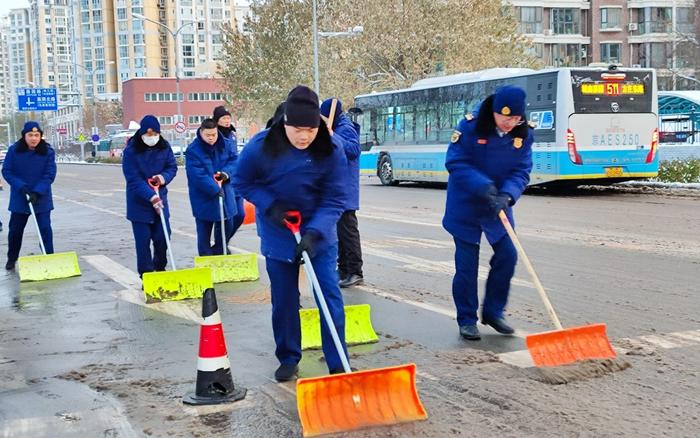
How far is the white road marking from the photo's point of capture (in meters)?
7.46

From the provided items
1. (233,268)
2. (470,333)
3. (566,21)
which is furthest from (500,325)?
(566,21)

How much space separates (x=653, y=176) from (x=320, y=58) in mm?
25509

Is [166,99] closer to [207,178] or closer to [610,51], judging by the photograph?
[610,51]

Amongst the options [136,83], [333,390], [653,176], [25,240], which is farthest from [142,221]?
[136,83]

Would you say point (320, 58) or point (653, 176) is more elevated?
point (320, 58)

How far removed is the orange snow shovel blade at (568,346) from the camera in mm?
5254

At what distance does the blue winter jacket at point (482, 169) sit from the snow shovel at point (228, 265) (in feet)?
11.2

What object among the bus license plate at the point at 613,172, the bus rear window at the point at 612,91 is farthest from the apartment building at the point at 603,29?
the bus license plate at the point at 613,172

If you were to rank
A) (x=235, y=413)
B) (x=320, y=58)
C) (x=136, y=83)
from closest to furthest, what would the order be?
1. (x=235, y=413)
2. (x=320, y=58)
3. (x=136, y=83)

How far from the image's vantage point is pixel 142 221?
8.75 meters

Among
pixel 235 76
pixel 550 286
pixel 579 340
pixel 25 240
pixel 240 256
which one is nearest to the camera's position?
pixel 579 340

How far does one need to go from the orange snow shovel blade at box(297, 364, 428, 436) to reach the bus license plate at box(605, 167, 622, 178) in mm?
17063

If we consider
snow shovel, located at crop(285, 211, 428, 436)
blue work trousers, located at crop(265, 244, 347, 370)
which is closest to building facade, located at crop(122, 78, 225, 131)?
blue work trousers, located at crop(265, 244, 347, 370)

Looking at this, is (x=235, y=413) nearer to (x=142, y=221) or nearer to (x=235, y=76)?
(x=142, y=221)
